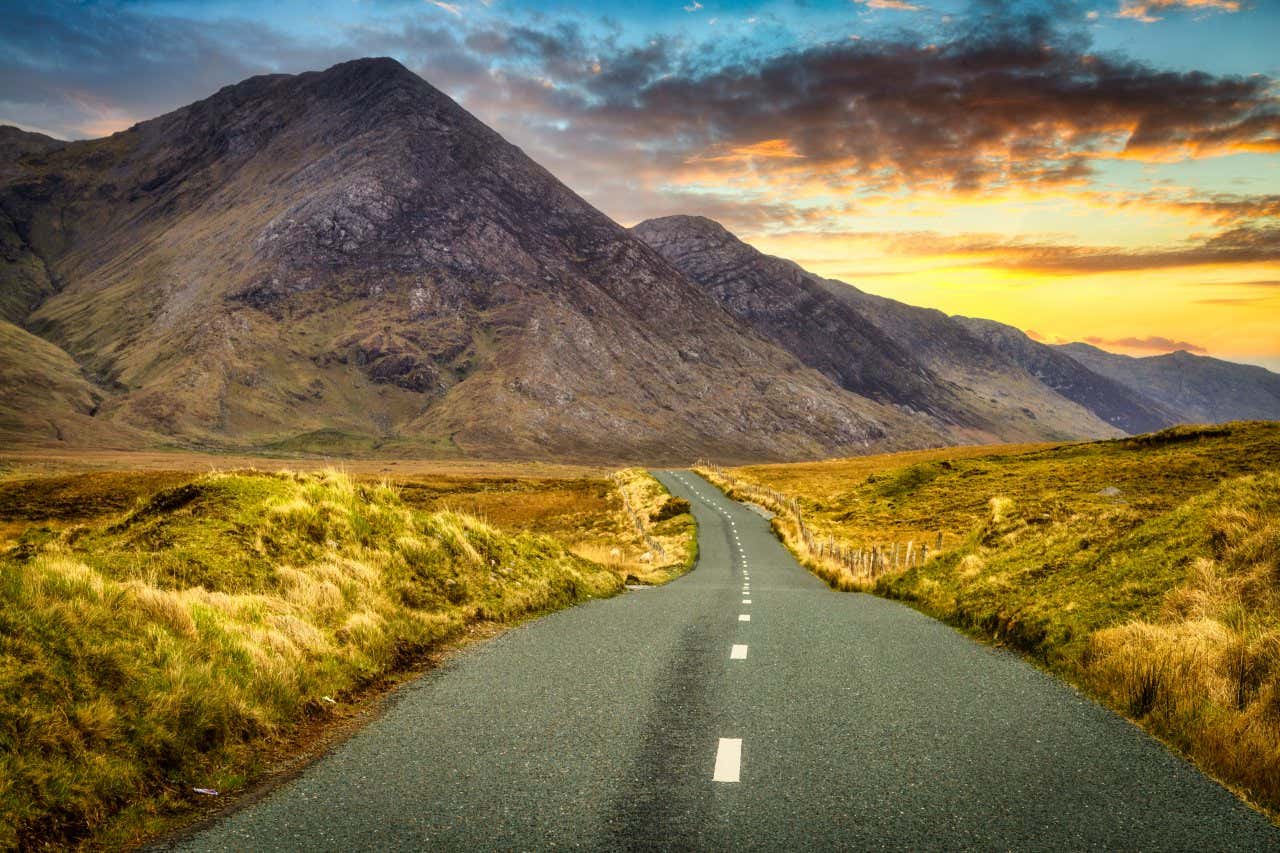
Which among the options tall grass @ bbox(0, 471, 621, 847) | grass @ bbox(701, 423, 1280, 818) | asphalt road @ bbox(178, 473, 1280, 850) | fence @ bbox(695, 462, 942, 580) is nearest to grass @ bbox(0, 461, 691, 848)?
tall grass @ bbox(0, 471, 621, 847)

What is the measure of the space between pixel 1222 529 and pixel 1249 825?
8.14 meters

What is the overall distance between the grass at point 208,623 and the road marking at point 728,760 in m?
3.83

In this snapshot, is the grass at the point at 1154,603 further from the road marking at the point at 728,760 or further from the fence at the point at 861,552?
the road marking at the point at 728,760

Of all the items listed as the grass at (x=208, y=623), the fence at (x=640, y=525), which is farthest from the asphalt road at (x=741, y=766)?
the fence at (x=640, y=525)

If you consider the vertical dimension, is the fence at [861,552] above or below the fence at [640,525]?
above

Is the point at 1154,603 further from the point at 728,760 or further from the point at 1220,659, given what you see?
the point at 728,760

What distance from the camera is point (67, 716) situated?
6.38m

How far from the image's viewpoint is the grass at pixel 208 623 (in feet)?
20.0

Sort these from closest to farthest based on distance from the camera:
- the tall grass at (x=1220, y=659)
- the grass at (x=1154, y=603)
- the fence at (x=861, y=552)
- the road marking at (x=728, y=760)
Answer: the road marking at (x=728, y=760) → the tall grass at (x=1220, y=659) → the grass at (x=1154, y=603) → the fence at (x=861, y=552)

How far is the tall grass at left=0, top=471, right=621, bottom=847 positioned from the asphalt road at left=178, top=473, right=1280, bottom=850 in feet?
3.18

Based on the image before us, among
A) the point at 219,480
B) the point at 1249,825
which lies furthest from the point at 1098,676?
the point at 219,480

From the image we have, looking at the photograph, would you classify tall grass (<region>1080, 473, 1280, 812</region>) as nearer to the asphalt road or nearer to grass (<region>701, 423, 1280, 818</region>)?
grass (<region>701, 423, 1280, 818</region>)

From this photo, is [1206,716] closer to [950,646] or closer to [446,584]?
[950,646]

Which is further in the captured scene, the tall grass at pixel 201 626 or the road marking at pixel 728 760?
the road marking at pixel 728 760
